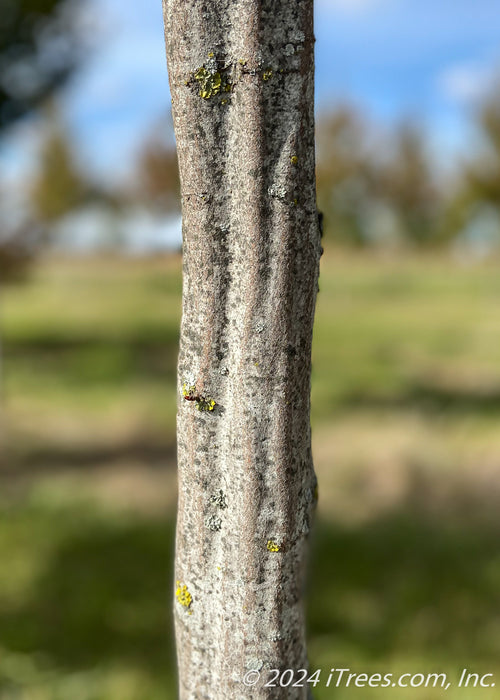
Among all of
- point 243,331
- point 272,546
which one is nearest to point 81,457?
point 272,546

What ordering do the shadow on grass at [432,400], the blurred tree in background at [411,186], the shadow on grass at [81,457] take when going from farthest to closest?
the blurred tree in background at [411,186]
the shadow on grass at [432,400]
the shadow on grass at [81,457]

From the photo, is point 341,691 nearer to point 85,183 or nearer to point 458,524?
point 458,524

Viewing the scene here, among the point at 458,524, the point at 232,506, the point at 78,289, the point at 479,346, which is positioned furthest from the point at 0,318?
the point at 232,506

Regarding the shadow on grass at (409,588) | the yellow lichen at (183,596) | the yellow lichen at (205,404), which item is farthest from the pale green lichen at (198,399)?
the shadow on grass at (409,588)

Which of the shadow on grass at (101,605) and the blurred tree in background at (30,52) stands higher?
the blurred tree in background at (30,52)

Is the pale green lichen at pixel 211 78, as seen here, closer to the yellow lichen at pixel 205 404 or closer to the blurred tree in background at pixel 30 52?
the yellow lichen at pixel 205 404

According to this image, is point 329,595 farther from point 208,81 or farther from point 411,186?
point 411,186
